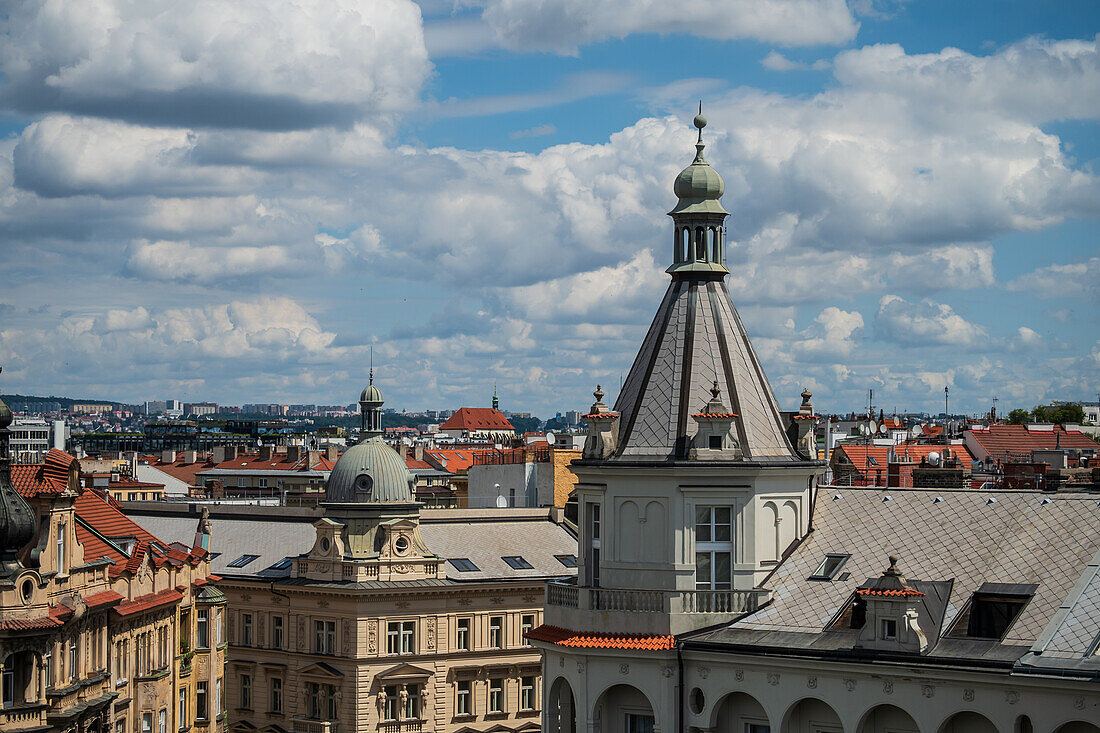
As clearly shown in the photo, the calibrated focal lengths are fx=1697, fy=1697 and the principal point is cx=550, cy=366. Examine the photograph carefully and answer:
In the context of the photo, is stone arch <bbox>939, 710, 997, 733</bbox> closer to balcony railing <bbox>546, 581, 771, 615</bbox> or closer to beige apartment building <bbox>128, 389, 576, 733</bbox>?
balcony railing <bbox>546, 581, 771, 615</bbox>

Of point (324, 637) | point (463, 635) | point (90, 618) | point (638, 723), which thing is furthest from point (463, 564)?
point (638, 723)

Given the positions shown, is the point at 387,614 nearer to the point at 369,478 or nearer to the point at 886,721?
the point at 369,478

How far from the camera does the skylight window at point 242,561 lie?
103894 millimetres

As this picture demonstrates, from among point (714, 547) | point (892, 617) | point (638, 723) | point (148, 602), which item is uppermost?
point (714, 547)

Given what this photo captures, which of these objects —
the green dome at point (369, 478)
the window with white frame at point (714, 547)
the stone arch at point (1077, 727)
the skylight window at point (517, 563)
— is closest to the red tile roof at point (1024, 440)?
the skylight window at point (517, 563)

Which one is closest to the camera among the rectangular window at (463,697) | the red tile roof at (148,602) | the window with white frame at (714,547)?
the window with white frame at (714,547)

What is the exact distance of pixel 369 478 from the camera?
103 meters

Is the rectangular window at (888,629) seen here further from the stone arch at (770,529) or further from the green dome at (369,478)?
the green dome at (369,478)

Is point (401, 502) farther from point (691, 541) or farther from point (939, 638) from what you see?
point (939, 638)

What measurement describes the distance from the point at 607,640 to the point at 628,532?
3.75m

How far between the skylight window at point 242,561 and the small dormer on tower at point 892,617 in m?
62.7

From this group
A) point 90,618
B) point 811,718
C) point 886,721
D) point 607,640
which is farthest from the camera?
point 90,618

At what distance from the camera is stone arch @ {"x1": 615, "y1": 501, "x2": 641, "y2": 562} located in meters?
53.3

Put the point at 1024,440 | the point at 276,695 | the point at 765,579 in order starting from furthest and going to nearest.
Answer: the point at 1024,440
the point at 276,695
the point at 765,579
